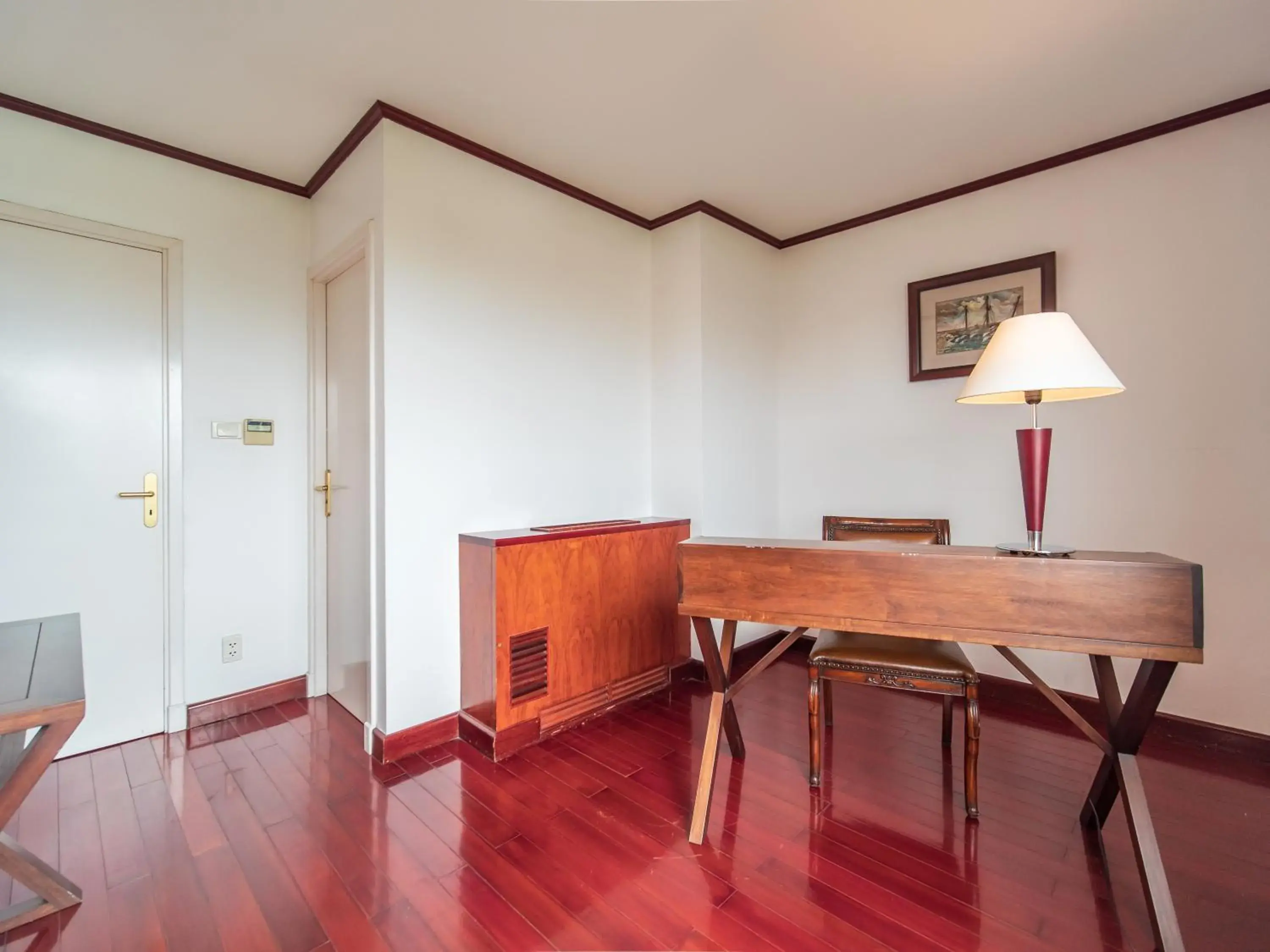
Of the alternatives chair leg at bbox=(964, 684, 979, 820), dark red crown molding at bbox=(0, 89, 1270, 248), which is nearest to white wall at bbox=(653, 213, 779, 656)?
dark red crown molding at bbox=(0, 89, 1270, 248)

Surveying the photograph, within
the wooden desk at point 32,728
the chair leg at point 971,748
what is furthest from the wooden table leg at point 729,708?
the wooden desk at point 32,728

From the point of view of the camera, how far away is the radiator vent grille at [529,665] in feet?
7.50

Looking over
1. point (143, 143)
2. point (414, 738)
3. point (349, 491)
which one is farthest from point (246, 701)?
point (143, 143)

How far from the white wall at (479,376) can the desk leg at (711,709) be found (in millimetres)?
1186

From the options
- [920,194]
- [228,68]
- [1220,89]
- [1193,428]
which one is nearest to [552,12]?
[228,68]

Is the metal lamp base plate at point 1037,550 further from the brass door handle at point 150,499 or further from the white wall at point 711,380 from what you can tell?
the brass door handle at point 150,499

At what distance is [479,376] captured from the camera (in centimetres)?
250

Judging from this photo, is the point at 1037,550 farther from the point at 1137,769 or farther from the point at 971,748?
the point at 971,748

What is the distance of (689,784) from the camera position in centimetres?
201

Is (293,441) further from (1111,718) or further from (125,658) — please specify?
(1111,718)

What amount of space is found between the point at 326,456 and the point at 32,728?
5.71ft

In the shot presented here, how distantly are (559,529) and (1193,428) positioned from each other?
2735 millimetres

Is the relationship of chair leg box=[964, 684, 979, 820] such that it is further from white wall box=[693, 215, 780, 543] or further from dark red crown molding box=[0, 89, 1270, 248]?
dark red crown molding box=[0, 89, 1270, 248]

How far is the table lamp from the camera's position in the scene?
138 cm
